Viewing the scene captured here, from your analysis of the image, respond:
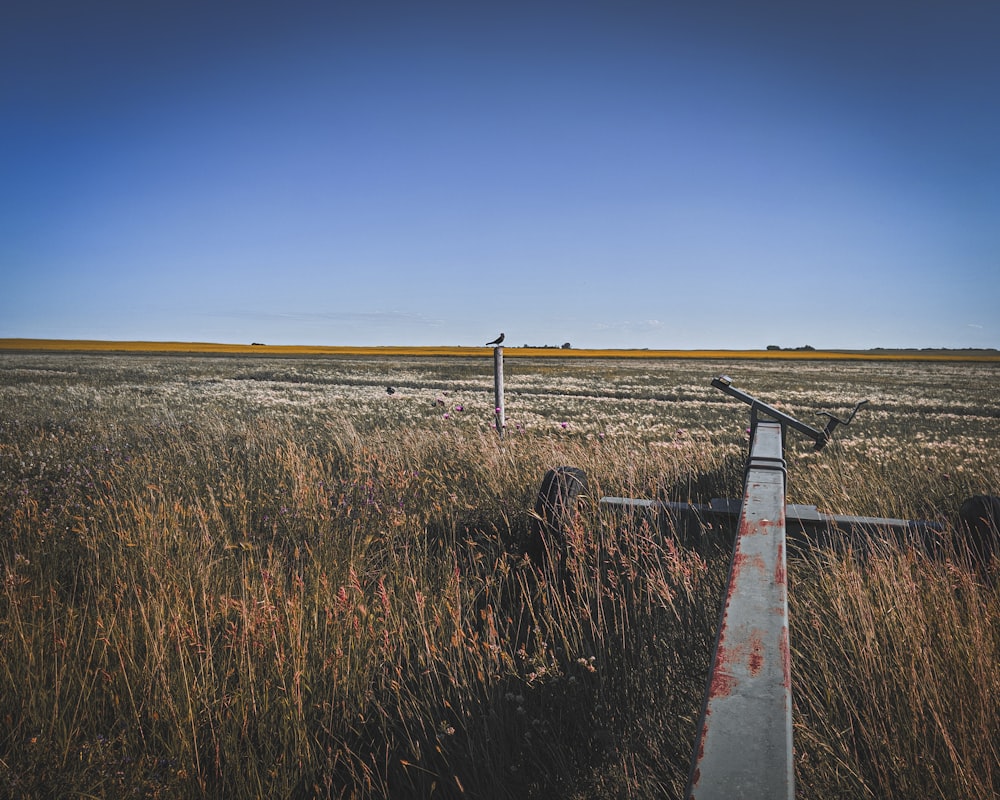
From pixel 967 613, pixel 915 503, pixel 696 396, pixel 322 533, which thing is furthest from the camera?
pixel 696 396

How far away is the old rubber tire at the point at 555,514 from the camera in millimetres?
3902

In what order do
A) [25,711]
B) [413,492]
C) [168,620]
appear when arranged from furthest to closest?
[413,492] < [168,620] < [25,711]

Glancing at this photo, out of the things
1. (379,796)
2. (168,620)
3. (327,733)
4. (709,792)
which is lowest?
(379,796)

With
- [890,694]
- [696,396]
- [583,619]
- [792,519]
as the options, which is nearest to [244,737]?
[583,619]

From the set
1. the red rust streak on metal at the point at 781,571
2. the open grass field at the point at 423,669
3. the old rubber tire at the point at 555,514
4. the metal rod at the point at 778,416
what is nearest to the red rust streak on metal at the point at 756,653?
the red rust streak on metal at the point at 781,571

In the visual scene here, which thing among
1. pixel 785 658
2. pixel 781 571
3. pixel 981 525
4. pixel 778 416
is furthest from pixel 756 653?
pixel 778 416

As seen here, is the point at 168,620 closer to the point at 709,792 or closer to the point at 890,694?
the point at 709,792

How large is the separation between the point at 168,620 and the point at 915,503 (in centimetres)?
579

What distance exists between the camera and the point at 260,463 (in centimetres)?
644

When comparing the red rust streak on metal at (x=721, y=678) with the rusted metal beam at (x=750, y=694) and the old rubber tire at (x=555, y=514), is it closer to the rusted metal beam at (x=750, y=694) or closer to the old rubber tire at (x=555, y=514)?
the rusted metal beam at (x=750, y=694)

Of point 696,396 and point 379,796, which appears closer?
point 379,796

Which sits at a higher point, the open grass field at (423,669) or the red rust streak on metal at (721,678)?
the red rust streak on metal at (721,678)

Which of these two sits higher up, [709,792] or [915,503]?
[709,792]

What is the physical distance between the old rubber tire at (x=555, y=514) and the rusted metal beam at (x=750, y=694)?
7.54ft
